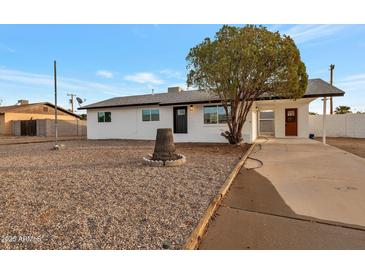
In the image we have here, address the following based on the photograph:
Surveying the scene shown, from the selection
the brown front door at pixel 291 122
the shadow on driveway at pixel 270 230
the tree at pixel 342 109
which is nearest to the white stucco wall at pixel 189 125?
the brown front door at pixel 291 122

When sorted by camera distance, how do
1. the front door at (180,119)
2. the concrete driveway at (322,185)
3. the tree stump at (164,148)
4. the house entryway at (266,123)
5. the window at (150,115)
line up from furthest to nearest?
the house entryway at (266,123)
the window at (150,115)
the front door at (180,119)
the tree stump at (164,148)
the concrete driveway at (322,185)

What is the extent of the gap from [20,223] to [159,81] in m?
23.1

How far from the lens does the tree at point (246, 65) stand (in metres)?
9.38

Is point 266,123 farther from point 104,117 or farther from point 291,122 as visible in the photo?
point 104,117

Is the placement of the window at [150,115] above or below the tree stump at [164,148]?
above

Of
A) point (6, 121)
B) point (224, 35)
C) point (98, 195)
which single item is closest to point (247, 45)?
point (224, 35)

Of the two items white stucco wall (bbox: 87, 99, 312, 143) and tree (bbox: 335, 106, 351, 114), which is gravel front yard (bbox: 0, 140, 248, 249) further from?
tree (bbox: 335, 106, 351, 114)

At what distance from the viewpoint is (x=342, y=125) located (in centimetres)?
1938

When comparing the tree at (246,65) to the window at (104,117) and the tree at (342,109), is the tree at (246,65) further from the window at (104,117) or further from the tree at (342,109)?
the tree at (342,109)

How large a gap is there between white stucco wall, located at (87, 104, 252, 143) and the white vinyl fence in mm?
10444

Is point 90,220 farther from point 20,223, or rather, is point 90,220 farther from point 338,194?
point 338,194

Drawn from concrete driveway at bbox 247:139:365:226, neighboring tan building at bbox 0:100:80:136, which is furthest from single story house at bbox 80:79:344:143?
neighboring tan building at bbox 0:100:80:136

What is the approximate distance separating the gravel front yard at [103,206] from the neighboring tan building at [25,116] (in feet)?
85.4

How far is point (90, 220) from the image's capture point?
10.1ft
